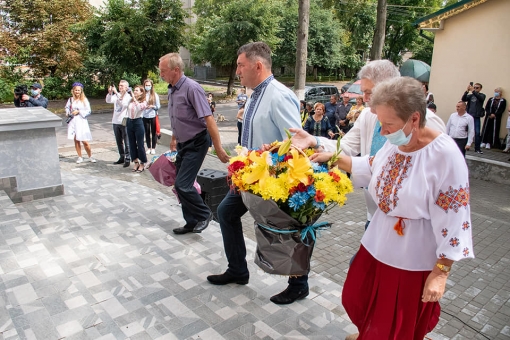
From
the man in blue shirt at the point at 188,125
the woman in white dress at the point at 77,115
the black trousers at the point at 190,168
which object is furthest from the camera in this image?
the woman in white dress at the point at 77,115

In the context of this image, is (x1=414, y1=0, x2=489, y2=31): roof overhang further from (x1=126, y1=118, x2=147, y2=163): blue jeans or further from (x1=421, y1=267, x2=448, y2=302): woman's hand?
(x1=421, y1=267, x2=448, y2=302): woman's hand

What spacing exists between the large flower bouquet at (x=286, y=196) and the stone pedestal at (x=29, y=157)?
4.14 metres

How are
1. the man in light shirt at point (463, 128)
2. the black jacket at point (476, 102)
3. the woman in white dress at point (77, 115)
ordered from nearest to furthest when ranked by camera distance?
1. the man in light shirt at point (463, 128)
2. the woman in white dress at point (77, 115)
3. the black jacket at point (476, 102)

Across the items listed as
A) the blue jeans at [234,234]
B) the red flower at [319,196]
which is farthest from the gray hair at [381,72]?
the blue jeans at [234,234]

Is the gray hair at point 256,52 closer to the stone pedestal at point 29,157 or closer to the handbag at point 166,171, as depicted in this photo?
the handbag at point 166,171

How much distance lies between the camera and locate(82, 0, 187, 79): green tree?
21.8 m

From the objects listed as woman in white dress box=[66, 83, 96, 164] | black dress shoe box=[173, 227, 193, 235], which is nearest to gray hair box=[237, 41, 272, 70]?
black dress shoe box=[173, 227, 193, 235]

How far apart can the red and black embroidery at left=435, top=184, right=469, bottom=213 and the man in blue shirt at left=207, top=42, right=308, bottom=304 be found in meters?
1.42

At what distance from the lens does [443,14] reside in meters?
13.8

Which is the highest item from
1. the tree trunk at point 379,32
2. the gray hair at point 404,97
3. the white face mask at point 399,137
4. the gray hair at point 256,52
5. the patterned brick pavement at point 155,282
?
the tree trunk at point 379,32

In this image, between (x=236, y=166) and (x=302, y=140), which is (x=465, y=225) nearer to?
(x=302, y=140)

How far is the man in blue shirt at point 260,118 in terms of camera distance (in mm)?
3225

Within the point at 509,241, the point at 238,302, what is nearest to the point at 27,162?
the point at 238,302

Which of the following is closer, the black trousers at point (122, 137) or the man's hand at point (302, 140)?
the man's hand at point (302, 140)
